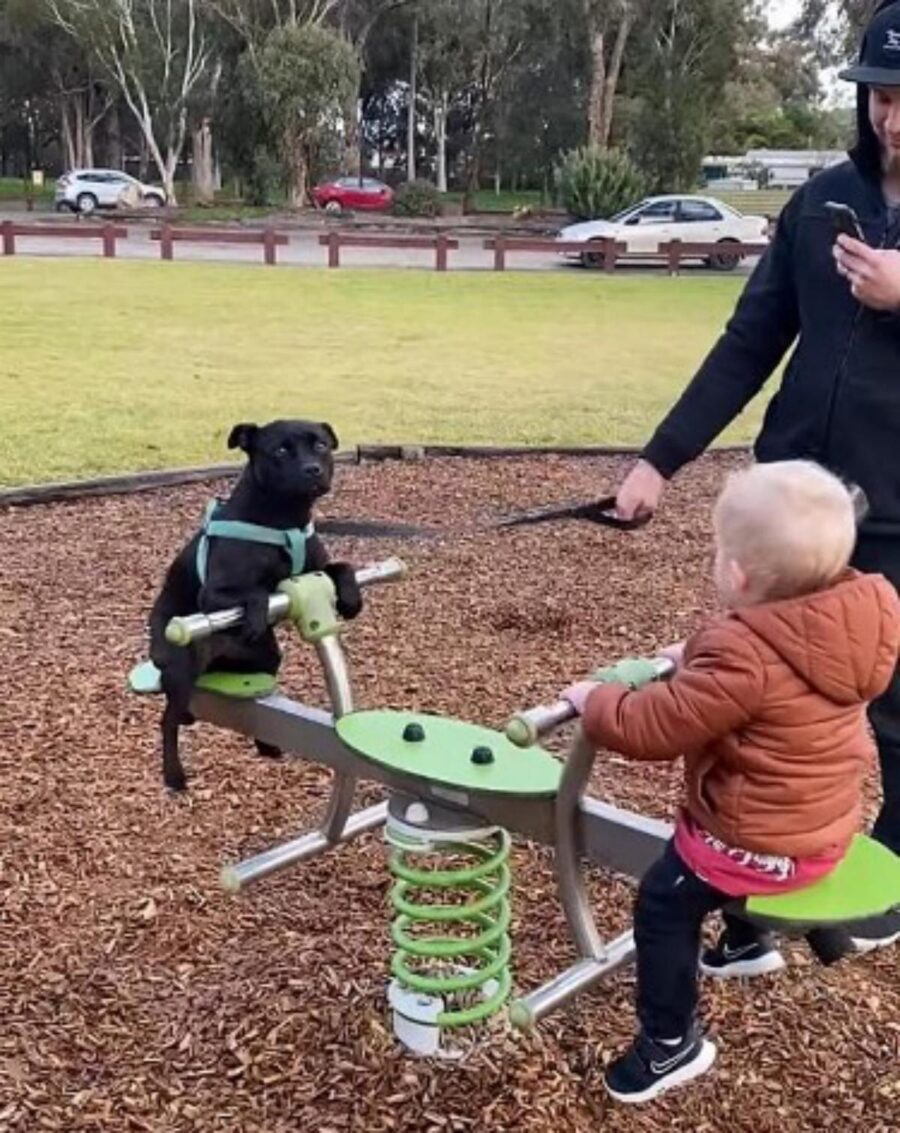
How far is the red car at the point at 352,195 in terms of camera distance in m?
47.4

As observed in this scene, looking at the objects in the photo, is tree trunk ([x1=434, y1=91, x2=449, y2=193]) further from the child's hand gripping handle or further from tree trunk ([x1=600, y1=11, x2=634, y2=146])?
the child's hand gripping handle

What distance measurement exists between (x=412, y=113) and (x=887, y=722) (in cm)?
5637

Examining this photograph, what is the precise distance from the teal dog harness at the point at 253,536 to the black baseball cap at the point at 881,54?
1.53 meters

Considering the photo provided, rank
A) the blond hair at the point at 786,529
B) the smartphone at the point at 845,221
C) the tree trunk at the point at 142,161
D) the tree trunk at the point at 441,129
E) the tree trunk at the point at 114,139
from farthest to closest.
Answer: the tree trunk at the point at 114,139 → the tree trunk at the point at 142,161 → the tree trunk at the point at 441,129 → the smartphone at the point at 845,221 → the blond hair at the point at 786,529

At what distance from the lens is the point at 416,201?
47.3m

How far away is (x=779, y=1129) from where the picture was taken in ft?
9.23

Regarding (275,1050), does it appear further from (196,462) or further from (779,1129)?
(196,462)

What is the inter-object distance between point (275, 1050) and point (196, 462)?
Result: 6.24m

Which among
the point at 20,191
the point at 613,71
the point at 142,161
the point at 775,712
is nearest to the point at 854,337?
the point at 775,712

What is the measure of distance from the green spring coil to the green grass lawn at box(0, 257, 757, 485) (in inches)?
228

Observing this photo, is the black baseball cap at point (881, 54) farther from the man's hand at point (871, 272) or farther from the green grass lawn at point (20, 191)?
the green grass lawn at point (20, 191)

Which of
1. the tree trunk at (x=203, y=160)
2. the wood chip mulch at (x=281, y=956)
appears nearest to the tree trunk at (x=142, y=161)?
the tree trunk at (x=203, y=160)

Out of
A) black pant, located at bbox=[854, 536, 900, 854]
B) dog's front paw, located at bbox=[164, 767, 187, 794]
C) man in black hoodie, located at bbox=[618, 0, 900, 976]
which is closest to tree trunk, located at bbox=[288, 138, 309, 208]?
dog's front paw, located at bbox=[164, 767, 187, 794]

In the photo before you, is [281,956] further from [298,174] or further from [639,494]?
[298,174]
